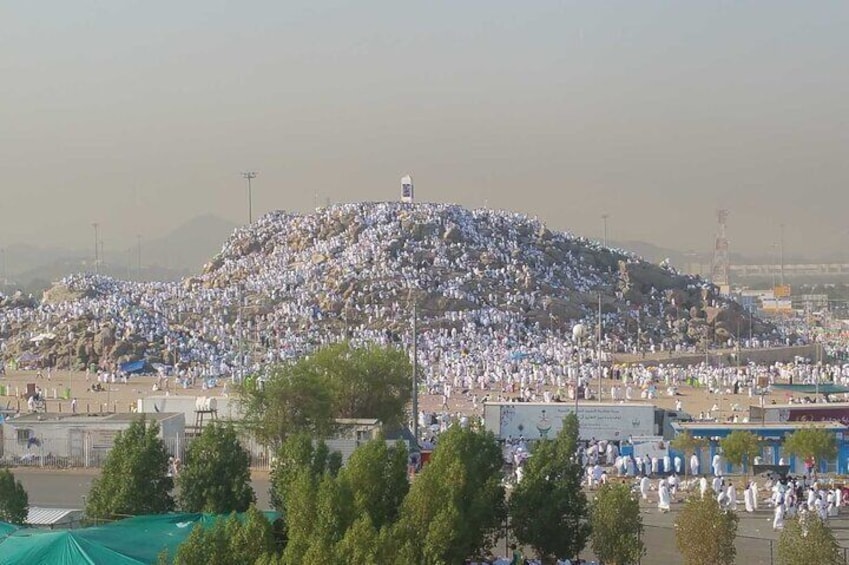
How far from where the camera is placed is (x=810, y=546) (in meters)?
16.8

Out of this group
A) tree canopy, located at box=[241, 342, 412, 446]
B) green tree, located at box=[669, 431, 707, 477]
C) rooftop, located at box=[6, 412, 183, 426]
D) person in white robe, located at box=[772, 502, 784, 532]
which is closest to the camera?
person in white robe, located at box=[772, 502, 784, 532]

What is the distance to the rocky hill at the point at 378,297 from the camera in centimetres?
7169

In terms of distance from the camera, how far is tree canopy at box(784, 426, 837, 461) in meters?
29.3

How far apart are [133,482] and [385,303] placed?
6049 cm

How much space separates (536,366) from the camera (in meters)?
61.3

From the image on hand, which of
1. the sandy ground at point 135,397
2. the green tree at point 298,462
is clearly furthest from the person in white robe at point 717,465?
the green tree at point 298,462

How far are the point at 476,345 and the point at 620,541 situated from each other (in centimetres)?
5156

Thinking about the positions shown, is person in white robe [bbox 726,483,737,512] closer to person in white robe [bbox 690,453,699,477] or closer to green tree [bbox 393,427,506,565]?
person in white robe [bbox 690,453,699,477]

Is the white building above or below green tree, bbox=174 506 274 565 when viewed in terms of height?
above

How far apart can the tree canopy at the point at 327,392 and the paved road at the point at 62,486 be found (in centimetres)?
166

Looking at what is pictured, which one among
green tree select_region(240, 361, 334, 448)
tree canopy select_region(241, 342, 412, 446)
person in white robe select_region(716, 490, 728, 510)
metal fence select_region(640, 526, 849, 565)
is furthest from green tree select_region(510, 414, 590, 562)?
green tree select_region(240, 361, 334, 448)

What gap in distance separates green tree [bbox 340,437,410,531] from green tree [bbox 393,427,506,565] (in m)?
0.55

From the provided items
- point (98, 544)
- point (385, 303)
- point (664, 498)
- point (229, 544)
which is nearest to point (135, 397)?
point (385, 303)

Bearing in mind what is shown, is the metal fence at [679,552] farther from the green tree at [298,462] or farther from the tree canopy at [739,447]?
the green tree at [298,462]
